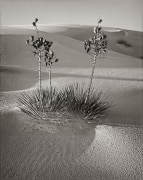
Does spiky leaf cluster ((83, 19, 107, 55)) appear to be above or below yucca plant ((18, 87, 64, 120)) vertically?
above

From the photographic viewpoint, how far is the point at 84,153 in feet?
8.84

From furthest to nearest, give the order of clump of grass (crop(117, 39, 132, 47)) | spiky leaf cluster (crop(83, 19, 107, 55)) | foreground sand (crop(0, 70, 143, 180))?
clump of grass (crop(117, 39, 132, 47)), spiky leaf cluster (crop(83, 19, 107, 55)), foreground sand (crop(0, 70, 143, 180))

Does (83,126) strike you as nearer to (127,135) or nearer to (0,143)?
(127,135)

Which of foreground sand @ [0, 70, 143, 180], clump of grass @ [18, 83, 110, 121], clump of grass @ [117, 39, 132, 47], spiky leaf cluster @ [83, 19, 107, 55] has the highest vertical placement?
clump of grass @ [117, 39, 132, 47]

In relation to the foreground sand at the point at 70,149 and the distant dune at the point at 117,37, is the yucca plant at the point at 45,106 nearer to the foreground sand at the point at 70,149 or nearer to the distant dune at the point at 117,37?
the foreground sand at the point at 70,149

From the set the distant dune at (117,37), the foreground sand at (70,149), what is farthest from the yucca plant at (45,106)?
the distant dune at (117,37)

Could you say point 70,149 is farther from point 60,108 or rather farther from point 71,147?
point 60,108

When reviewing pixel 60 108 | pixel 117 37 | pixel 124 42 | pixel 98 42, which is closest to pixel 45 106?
pixel 60 108

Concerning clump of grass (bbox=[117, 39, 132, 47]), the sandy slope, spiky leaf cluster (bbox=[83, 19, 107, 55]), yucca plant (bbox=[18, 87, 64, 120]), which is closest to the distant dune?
clump of grass (bbox=[117, 39, 132, 47])

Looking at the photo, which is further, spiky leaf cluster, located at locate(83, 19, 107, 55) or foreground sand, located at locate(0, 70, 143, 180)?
spiky leaf cluster, located at locate(83, 19, 107, 55)

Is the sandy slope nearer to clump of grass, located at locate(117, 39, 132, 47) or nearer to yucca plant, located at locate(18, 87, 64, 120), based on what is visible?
yucca plant, located at locate(18, 87, 64, 120)

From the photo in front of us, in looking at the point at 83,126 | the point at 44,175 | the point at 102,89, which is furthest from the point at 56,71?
the point at 44,175

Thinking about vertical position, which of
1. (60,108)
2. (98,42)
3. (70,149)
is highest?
(98,42)

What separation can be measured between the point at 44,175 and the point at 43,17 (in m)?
2.18
